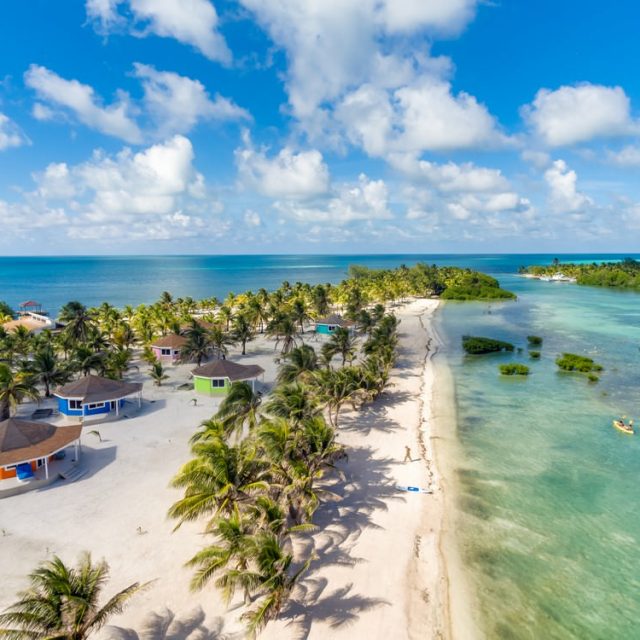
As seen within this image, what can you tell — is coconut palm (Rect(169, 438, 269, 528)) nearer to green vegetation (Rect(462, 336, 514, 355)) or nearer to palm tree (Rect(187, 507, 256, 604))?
palm tree (Rect(187, 507, 256, 604))

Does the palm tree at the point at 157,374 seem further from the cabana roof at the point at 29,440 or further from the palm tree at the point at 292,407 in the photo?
the palm tree at the point at 292,407

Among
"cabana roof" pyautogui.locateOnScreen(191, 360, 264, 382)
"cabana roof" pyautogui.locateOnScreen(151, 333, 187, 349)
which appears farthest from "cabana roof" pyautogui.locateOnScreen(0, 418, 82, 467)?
"cabana roof" pyautogui.locateOnScreen(151, 333, 187, 349)

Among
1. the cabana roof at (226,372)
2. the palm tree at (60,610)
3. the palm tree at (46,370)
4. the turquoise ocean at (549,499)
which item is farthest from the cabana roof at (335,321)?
the palm tree at (60,610)

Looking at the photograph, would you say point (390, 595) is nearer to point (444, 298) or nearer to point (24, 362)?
point (24, 362)

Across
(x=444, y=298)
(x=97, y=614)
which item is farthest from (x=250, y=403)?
(x=444, y=298)

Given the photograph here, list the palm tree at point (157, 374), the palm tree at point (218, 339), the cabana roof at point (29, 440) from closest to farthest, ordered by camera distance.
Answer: the cabana roof at point (29, 440) < the palm tree at point (157, 374) < the palm tree at point (218, 339)
